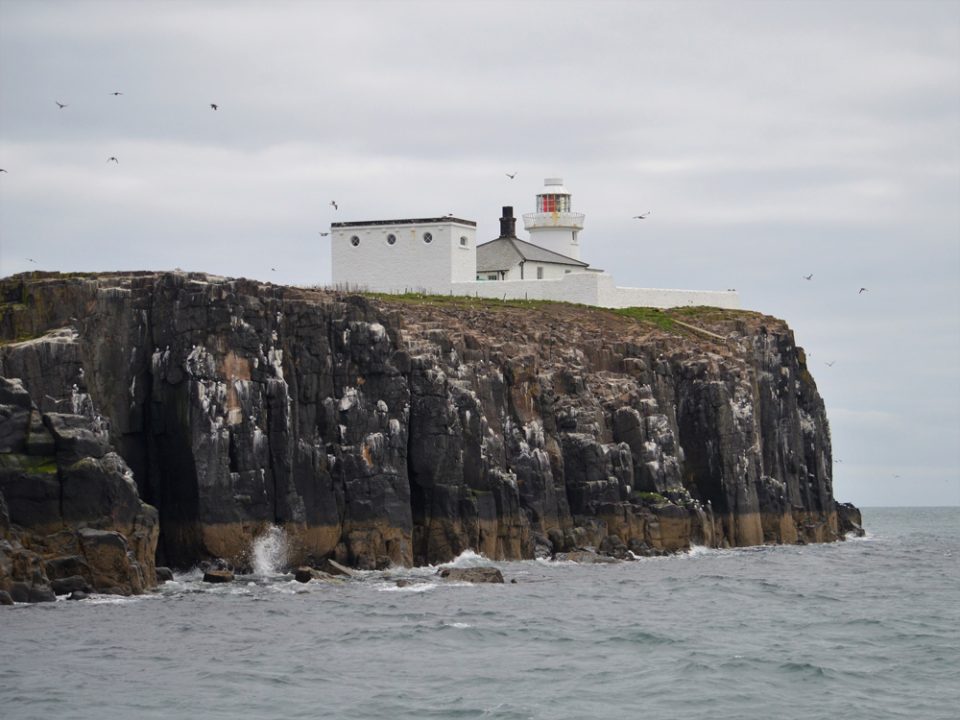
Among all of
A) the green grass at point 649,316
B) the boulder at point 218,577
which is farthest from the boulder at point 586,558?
the green grass at point 649,316

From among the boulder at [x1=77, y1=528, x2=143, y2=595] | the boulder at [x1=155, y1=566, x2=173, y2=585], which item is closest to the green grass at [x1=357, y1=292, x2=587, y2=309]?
the boulder at [x1=155, y1=566, x2=173, y2=585]

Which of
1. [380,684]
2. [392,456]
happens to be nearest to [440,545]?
[392,456]

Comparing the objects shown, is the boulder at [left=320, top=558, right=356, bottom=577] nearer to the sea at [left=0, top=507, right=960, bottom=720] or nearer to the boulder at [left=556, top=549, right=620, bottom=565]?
the sea at [left=0, top=507, right=960, bottom=720]

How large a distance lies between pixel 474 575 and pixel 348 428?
917 centimetres

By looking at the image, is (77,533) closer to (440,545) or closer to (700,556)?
(440,545)

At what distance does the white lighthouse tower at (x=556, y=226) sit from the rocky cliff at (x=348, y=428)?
3099cm

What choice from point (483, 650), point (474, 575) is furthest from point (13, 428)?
point (483, 650)

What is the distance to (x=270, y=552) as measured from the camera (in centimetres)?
6381

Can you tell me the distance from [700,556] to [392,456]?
62.4ft

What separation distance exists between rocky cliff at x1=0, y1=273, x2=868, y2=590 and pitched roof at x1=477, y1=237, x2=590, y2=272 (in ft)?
67.4

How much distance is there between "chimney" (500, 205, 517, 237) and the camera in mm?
119438

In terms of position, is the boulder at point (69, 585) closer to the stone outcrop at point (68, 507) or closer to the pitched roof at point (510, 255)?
the stone outcrop at point (68, 507)

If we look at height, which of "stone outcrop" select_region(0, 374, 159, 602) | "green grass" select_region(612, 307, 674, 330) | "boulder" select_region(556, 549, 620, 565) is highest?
"green grass" select_region(612, 307, 674, 330)

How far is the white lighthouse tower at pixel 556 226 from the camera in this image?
121688mm
